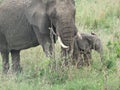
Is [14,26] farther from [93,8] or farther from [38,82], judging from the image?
[93,8]

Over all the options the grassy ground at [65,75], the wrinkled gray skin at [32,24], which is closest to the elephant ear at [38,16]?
the wrinkled gray skin at [32,24]

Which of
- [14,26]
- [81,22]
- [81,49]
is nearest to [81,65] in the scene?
[81,49]

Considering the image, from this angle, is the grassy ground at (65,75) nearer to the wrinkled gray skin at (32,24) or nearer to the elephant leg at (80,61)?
the elephant leg at (80,61)

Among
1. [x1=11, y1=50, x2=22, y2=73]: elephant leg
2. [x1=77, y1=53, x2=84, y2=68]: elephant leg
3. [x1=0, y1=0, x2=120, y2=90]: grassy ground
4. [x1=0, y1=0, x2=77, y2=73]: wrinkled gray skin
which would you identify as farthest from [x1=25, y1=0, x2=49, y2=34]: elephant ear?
[x1=11, y1=50, x2=22, y2=73]: elephant leg

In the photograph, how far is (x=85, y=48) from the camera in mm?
7672

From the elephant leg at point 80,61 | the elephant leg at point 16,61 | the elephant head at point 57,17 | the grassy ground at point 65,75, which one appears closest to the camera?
the grassy ground at point 65,75

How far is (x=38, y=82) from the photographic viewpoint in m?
6.94

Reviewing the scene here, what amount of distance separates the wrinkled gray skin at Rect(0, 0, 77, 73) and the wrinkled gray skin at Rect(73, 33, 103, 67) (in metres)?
0.40

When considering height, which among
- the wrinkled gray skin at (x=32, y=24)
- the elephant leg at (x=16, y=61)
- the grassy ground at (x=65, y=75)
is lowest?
the elephant leg at (x=16, y=61)

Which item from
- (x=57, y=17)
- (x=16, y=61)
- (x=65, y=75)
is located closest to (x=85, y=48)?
(x=65, y=75)

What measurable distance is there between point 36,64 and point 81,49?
763 millimetres

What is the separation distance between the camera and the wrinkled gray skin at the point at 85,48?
740cm

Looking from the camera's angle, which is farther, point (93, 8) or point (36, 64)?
point (93, 8)

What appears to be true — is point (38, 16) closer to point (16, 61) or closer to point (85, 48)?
point (85, 48)
